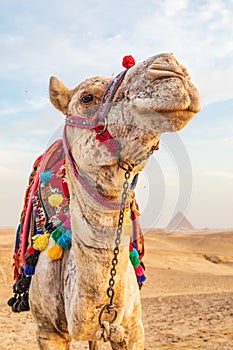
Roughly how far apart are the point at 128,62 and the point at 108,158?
0.57 meters

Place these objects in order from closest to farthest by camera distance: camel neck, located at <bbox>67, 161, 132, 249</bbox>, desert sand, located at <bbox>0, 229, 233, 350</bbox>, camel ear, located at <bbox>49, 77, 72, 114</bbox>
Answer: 1. camel neck, located at <bbox>67, 161, 132, 249</bbox>
2. camel ear, located at <bbox>49, 77, 72, 114</bbox>
3. desert sand, located at <bbox>0, 229, 233, 350</bbox>

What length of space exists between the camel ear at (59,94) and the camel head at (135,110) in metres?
0.10

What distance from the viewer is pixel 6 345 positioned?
23.0 feet

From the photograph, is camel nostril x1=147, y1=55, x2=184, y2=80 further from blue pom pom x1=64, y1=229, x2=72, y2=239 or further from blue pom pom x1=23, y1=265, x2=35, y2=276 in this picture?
blue pom pom x1=23, y1=265, x2=35, y2=276

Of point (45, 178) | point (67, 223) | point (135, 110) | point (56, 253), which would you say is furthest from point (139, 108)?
point (45, 178)

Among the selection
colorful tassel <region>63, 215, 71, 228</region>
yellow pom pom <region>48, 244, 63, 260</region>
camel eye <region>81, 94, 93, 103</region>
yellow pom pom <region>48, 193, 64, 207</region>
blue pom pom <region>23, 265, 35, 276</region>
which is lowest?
blue pom pom <region>23, 265, 35, 276</region>

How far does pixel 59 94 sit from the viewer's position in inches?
103

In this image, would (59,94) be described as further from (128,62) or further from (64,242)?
(64,242)

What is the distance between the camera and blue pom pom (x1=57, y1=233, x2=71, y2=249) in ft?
9.98

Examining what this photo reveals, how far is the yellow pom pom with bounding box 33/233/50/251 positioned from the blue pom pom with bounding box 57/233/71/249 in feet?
0.92

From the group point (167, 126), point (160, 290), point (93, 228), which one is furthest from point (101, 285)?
point (160, 290)

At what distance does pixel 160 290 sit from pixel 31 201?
38.5 ft

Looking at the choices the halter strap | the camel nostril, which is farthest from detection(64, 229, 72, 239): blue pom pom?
the camel nostril

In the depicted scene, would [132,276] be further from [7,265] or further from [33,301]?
[7,265]
